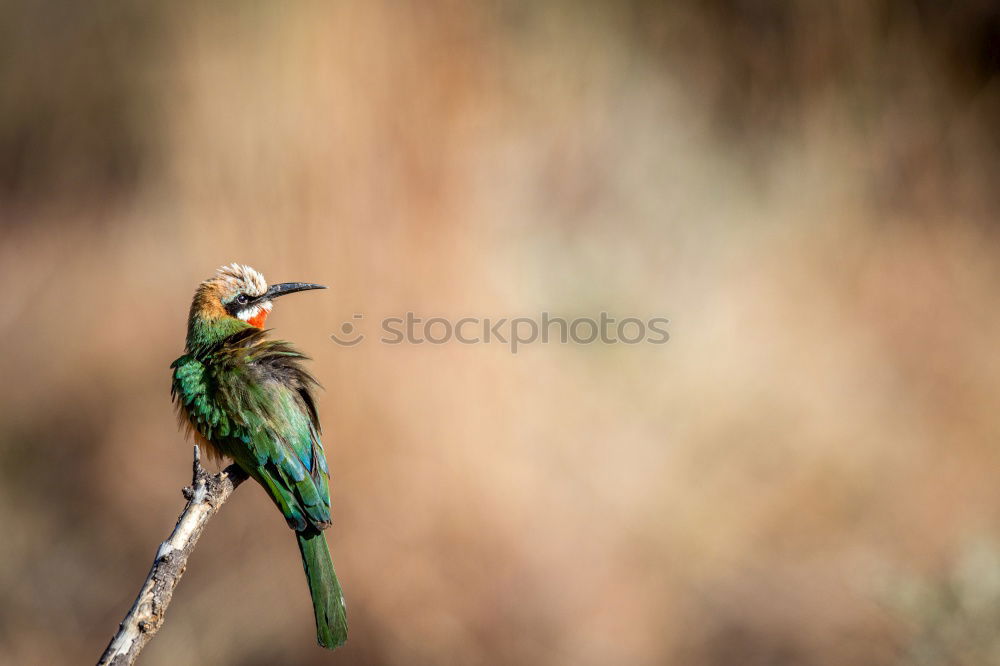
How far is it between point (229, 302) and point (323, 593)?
0.74 metres

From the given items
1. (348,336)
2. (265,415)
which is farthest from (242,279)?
(348,336)

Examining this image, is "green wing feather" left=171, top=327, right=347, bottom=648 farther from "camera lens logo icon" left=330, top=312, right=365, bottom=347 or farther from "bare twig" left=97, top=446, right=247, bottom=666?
"camera lens logo icon" left=330, top=312, right=365, bottom=347

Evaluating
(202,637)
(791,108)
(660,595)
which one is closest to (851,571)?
(660,595)

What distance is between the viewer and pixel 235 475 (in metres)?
1.77

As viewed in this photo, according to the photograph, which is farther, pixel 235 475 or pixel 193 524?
pixel 235 475

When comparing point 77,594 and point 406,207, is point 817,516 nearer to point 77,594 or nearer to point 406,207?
point 406,207

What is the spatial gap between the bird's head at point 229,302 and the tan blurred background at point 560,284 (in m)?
1.04

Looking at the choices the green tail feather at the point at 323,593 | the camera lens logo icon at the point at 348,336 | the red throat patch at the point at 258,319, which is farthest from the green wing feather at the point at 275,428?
the camera lens logo icon at the point at 348,336

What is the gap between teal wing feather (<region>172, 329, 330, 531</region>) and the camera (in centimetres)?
172

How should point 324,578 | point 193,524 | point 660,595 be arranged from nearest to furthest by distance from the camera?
point 193,524, point 324,578, point 660,595

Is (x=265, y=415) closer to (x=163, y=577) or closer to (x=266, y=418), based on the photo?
(x=266, y=418)

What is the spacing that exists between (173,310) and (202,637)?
3.81 ft

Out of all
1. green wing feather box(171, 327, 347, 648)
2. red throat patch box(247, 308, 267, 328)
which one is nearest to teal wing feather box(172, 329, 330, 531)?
green wing feather box(171, 327, 347, 648)

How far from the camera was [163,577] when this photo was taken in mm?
1247
